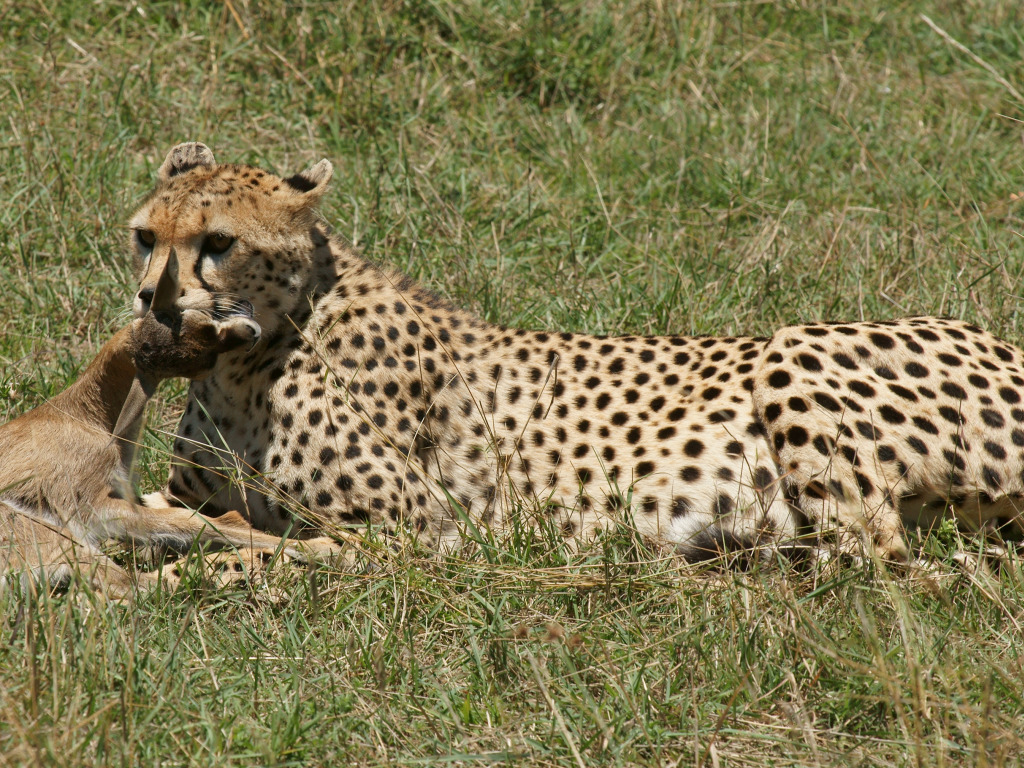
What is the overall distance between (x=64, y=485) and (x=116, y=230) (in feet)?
7.14

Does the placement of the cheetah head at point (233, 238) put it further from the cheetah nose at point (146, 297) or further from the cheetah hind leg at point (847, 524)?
the cheetah hind leg at point (847, 524)

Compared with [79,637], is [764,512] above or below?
below

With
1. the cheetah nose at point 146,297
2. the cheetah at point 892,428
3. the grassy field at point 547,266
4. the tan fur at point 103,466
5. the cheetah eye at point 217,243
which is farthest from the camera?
the cheetah eye at point 217,243

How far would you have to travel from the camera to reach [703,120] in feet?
22.0

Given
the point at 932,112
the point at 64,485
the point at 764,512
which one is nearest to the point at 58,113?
the point at 64,485

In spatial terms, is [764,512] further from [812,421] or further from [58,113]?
[58,113]

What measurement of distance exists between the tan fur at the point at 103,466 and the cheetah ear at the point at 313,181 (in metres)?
0.64

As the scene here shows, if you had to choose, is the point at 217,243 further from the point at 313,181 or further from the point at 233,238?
the point at 313,181

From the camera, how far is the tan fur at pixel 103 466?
3514 millimetres

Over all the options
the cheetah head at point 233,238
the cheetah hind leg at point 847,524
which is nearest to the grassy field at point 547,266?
the cheetah hind leg at point 847,524

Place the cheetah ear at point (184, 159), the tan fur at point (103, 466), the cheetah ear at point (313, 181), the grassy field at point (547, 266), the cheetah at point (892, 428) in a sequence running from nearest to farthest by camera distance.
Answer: the grassy field at point (547, 266) → the tan fur at point (103, 466) → the cheetah at point (892, 428) → the cheetah ear at point (313, 181) → the cheetah ear at point (184, 159)

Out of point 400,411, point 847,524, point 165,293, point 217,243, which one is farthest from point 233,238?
point 847,524

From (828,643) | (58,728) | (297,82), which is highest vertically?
(58,728)

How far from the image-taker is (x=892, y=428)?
391cm
